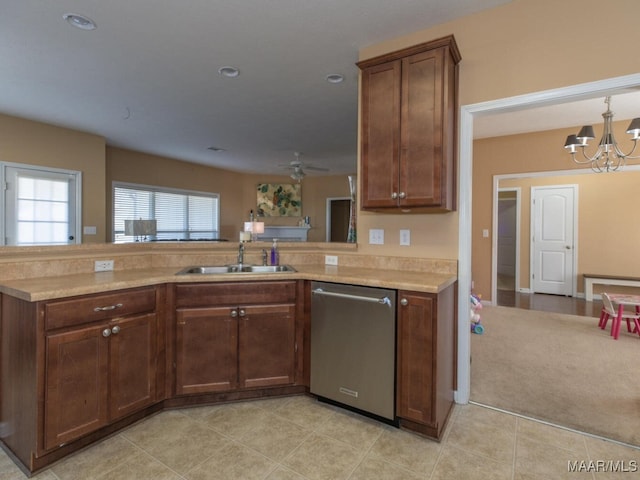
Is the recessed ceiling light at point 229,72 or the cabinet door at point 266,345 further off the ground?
the recessed ceiling light at point 229,72

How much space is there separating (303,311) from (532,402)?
169cm

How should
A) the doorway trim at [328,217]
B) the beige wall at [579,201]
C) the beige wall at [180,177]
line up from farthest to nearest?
the doorway trim at [328,217] < the beige wall at [180,177] < the beige wall at [579,201]

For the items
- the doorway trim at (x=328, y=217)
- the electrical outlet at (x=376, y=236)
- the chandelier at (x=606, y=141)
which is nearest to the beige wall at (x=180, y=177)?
the doorway trim at (x=328, y=217)

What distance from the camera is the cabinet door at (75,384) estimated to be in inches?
63.4

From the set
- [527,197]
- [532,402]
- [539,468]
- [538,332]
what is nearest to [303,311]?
[539,468]

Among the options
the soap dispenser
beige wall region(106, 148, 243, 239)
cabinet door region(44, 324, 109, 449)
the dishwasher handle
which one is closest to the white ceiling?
beige wall region(106, 148, 243, 239)

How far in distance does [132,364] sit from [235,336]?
0.60 m

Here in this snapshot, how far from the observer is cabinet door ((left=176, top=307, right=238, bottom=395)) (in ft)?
6.99

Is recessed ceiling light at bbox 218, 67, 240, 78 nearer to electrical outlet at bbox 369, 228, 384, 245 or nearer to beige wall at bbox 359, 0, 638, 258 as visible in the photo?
beige wall at bbox 359, 0, 638, 258

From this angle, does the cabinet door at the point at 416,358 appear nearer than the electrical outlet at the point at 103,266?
Yes

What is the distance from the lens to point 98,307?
5.81 ft

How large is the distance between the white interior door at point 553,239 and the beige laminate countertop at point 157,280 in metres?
5.01

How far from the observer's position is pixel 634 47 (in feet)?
5.95

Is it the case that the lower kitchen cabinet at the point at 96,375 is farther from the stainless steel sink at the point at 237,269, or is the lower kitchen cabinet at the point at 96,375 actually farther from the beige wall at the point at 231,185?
the beige wall at the point at 231,185
